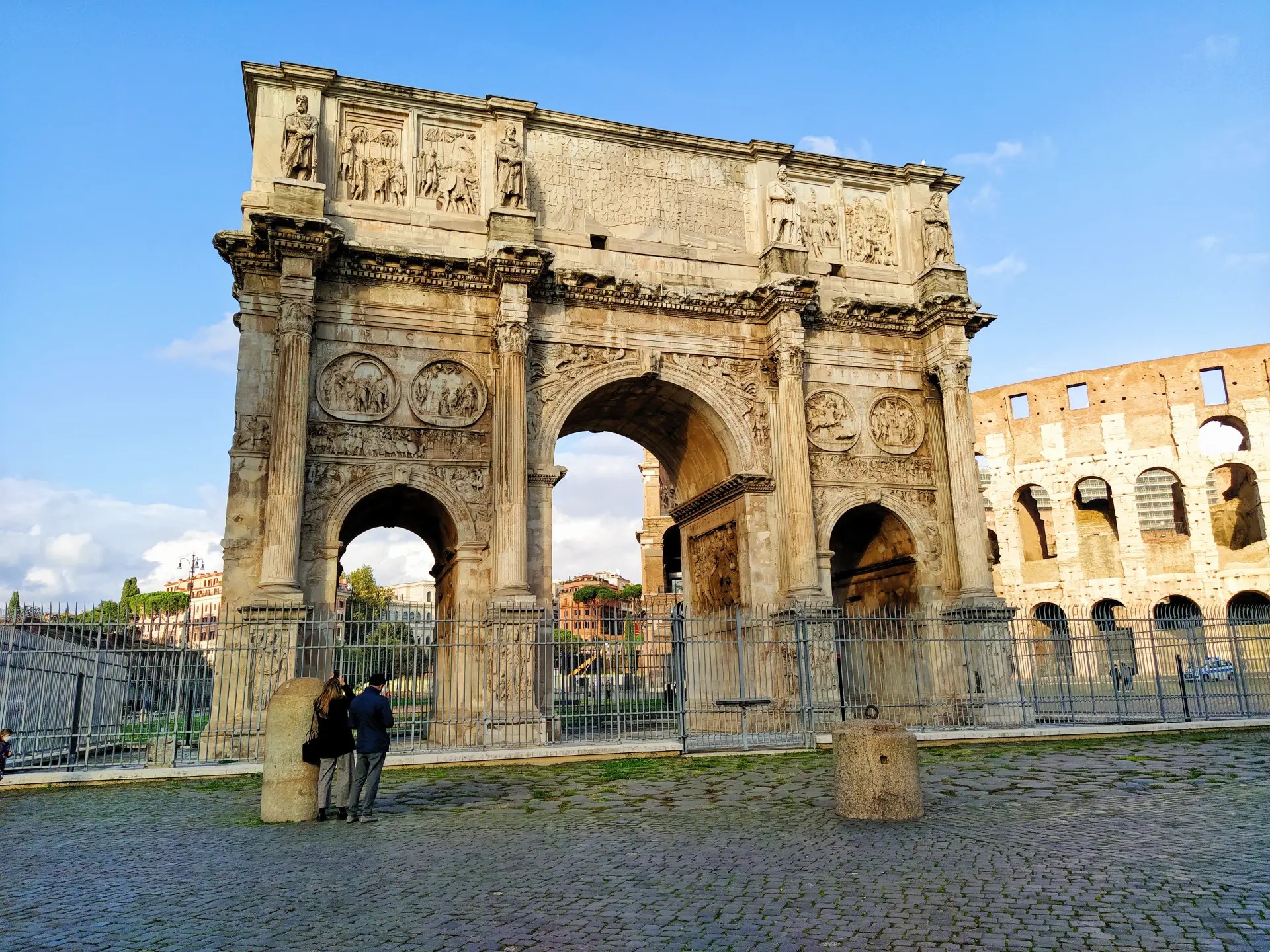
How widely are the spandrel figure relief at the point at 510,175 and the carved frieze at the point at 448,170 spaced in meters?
0.67

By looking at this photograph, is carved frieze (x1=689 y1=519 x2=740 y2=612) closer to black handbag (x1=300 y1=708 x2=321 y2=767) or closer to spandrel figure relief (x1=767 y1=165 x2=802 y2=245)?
spandrel figure relief (x1=767 y1=165 x2=802 y2=245)

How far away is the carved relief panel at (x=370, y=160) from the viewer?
1702cm

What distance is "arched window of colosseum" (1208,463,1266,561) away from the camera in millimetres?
35875

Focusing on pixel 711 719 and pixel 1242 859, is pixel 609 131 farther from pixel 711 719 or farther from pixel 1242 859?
pixel 1242 859

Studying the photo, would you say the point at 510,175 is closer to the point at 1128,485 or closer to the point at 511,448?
the point at 511,448

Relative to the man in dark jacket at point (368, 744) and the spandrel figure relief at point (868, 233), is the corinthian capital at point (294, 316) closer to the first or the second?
the man in dark jacket at point (368, 744)

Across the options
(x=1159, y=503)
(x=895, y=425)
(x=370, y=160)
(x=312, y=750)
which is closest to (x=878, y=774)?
(x=312, y=750)

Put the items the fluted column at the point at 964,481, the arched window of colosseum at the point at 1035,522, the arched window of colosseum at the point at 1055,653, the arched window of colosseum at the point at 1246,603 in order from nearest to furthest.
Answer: the arched window of colosseum at the point at 1055,653 → the fluted column at the point at 964,481 → the arched window of colosseum at the point at 1246,603 → the arched window of colosseum at the point at 1035,522

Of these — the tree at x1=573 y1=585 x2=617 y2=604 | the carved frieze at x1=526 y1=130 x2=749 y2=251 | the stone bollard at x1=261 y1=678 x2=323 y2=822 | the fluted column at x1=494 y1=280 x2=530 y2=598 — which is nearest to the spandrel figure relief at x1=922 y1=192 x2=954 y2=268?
the carved frieze at x1=526 y1=130 x2=749 y2=251

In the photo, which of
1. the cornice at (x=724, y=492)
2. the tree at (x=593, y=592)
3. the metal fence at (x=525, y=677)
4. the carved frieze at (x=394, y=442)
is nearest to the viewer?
the metal fence at (x=525, y=677)

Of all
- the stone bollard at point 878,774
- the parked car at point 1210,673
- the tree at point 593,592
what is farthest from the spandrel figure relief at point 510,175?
the tree at point 593,592

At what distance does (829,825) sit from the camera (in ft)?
23.6

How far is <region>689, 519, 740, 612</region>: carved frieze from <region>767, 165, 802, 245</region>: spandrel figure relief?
5.80 meters

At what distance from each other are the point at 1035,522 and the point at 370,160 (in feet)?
113
